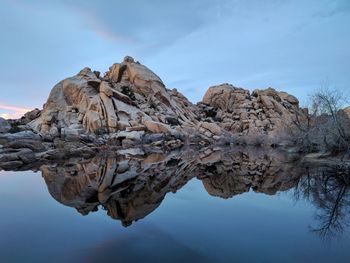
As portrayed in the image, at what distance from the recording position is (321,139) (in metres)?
25.5

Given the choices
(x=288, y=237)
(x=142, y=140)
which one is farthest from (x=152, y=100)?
(x=288, y=237)

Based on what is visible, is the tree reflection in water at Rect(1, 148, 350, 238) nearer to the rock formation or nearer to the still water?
the still water

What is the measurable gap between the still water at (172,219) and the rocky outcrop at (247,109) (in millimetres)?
48709

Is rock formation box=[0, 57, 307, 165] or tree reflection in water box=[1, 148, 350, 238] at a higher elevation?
rock formation box=[0, 57, 307, 165]

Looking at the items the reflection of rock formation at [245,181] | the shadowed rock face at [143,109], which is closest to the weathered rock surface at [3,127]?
the shadowed rock face at [143,109]

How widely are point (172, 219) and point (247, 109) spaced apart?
67354 mm

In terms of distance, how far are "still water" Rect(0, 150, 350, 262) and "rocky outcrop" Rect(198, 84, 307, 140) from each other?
160 ft

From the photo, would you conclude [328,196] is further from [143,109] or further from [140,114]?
[143,109]

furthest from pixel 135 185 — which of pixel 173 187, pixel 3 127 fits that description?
pixel 3 127

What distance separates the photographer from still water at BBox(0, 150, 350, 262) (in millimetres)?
5969

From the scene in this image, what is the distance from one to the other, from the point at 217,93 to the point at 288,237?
75912mm

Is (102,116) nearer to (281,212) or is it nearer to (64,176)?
(64,176)

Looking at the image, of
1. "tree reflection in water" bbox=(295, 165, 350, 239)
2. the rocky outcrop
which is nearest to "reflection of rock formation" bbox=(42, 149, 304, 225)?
"tree reflection in water" bbox=(295, 165, 350, 239)

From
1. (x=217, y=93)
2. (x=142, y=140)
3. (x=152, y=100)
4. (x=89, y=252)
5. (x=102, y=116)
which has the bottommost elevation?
(x=89, y=252)
